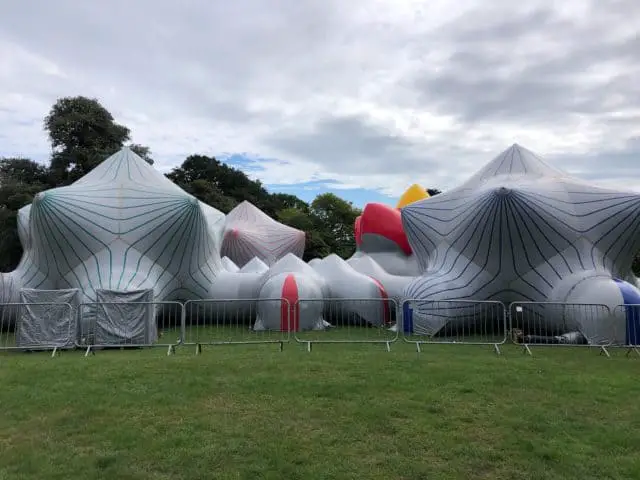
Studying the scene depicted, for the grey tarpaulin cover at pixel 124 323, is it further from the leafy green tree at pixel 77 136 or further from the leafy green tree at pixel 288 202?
the leafy green tree at pixel 288 202

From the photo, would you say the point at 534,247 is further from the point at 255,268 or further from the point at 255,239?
the point at 255,239

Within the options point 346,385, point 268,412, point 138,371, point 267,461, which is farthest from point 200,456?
point 138,371

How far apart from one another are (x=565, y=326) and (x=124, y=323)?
9.94m

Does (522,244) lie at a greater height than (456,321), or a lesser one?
greater

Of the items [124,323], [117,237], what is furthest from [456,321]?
Answer: [117,237]

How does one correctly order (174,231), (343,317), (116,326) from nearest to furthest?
(116,326) → (174,231) → (343,317)

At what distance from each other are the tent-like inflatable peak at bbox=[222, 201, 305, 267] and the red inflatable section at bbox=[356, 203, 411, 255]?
25.6 ft

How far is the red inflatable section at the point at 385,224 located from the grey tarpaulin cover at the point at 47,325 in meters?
13.9

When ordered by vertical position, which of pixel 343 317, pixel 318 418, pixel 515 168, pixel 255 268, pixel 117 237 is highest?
pixel 515 168

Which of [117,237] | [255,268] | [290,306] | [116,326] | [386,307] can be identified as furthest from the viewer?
[255,268]

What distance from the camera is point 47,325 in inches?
439

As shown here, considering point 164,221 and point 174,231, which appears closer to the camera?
point 164,221

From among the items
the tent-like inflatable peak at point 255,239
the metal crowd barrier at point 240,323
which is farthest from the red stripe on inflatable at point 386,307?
the tent-like inflatable peak at point 255,239

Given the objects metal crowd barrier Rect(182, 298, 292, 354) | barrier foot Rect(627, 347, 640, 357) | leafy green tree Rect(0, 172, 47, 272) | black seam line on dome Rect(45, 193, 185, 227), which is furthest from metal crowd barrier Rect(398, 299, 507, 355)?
leafy green tree Rect(0, 172, 47, 272)
